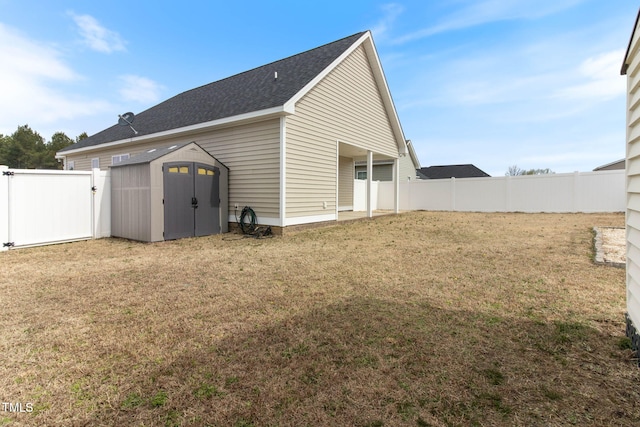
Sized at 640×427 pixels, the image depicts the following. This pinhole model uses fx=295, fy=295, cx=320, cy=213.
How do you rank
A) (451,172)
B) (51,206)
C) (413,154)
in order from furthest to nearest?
(451,172) → (413,154) → (51,206)

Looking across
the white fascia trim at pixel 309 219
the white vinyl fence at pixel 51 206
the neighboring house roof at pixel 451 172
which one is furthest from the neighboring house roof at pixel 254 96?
the neighboring house roof at pixel 451 172

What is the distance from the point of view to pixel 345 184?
15.1 meters

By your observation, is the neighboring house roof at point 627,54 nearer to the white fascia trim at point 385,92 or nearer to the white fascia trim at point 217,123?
the white fascia trim at point 217,123

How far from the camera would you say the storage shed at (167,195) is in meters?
7.42

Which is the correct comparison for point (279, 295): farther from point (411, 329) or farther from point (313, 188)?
point (313, 188)

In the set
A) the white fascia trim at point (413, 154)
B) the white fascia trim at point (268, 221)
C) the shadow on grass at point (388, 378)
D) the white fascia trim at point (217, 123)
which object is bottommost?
the shadow on grass at point (388, 378)

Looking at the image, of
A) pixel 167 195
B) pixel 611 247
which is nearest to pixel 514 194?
pixel 611 247


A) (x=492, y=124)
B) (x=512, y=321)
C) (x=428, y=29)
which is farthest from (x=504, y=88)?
(x=512, y=321)

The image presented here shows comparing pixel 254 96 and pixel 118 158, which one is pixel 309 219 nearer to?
pixel 254 96

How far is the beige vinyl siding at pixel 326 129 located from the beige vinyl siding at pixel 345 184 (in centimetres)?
264

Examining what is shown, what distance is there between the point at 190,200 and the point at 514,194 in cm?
1519

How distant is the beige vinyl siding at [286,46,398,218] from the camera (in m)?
8.69

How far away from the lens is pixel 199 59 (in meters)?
15.1

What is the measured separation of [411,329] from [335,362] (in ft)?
3.05
